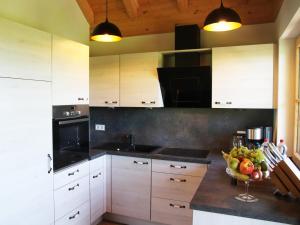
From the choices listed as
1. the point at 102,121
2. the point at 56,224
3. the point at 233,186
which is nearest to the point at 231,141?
the point at 233,186

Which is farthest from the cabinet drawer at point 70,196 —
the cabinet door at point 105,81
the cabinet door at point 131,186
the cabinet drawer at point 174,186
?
the cabinet door at point 105,81

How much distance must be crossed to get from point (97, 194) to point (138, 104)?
117cm

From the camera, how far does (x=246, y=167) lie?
154cm

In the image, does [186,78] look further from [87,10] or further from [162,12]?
[87,10]

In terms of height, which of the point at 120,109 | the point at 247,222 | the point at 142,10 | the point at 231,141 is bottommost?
the point at 247,222

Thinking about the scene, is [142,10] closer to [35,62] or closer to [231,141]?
[35,62]

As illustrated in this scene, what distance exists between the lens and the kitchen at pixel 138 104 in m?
1.90

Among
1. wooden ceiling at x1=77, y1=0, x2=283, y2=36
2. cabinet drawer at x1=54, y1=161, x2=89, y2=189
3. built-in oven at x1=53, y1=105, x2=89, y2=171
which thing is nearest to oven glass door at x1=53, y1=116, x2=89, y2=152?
built-in oven at x1=53, y1=105, x2=89, y2=171

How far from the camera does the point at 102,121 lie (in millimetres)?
3691

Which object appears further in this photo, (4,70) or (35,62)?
(35,62)

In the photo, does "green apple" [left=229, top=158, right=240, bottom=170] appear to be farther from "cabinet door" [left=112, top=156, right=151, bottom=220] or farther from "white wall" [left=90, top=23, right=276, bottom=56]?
"white wall" [left=90, top=23, right=276, bottom=56]

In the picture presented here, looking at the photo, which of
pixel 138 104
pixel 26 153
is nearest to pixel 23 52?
pixel 26 153

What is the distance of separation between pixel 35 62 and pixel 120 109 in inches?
65.4

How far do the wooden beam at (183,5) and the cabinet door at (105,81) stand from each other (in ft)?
3.17
